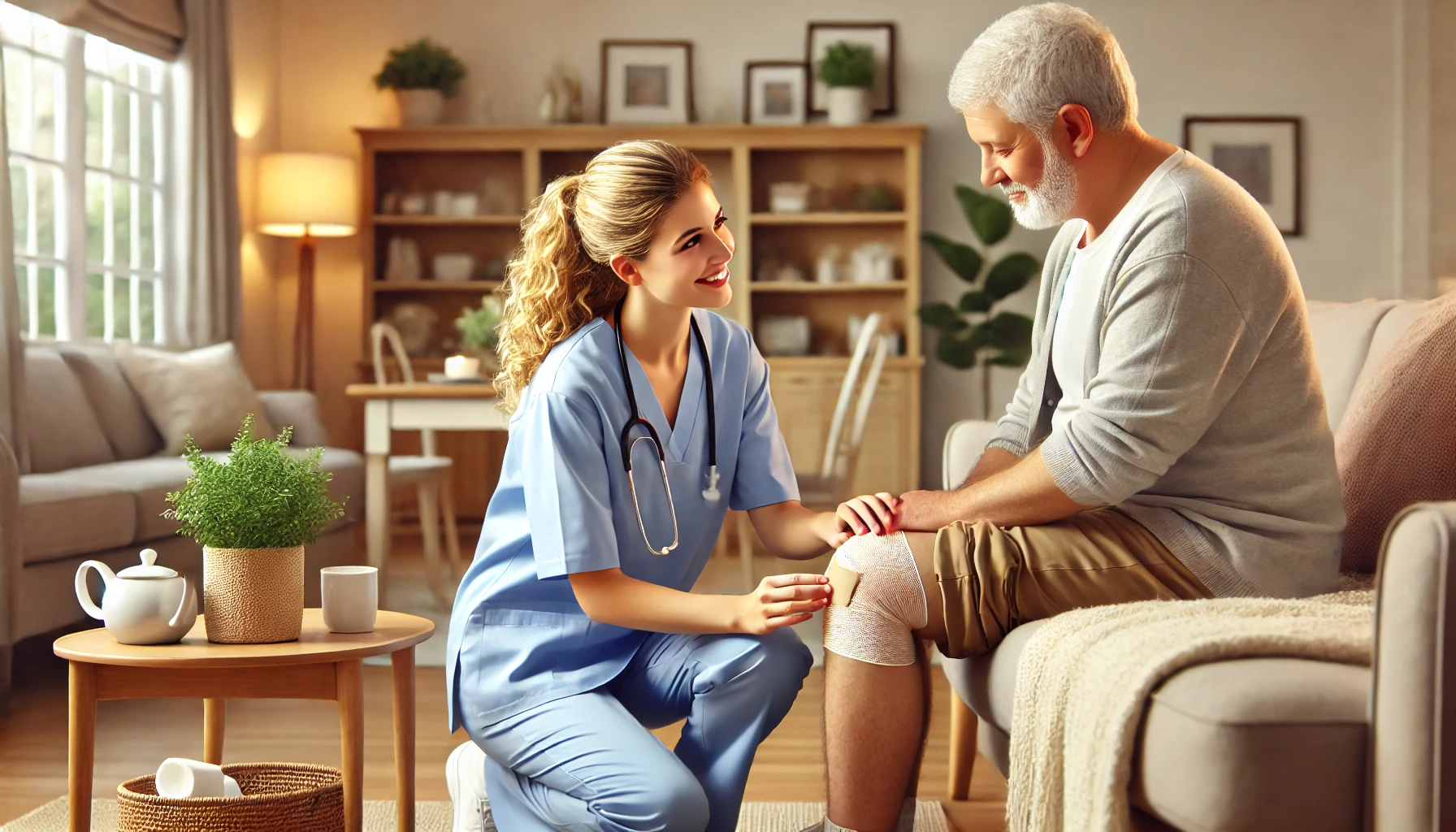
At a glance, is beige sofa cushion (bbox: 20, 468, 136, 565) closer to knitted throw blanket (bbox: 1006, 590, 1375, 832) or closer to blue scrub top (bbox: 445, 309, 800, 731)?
blue scrub top (bbox: 445, 309, 800, 731)

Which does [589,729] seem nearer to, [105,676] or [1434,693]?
[105,676]

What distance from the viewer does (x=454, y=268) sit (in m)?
5.90

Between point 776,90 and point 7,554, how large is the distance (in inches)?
163

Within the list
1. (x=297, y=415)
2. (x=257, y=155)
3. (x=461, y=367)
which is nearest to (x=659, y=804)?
(x=461, y=367)

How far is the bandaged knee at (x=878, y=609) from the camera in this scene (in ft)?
4.62

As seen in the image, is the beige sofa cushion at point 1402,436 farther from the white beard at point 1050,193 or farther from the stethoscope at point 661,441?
the stethoscope at point 661,441

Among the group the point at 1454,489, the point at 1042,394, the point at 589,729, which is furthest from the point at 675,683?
the point at 1454,489

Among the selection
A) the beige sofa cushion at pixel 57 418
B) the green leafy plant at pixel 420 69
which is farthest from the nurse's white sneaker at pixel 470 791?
the green leafy plant at pixel 420 69

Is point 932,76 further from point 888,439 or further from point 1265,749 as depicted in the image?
point 1265,749

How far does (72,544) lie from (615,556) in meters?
2.00

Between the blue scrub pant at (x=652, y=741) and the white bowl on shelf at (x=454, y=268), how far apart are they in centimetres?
456

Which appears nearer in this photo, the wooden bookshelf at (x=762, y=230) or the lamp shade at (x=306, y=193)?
the lamp shade at (x=306, y=193)

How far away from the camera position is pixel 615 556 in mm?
1419

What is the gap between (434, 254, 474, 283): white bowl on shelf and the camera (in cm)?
A: 589
